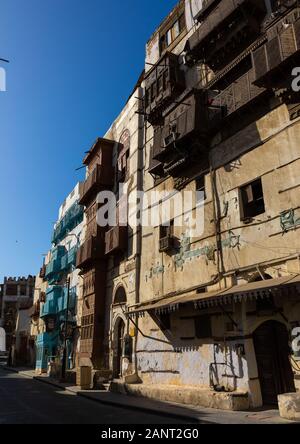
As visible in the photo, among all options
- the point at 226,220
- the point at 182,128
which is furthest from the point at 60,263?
the point at 226,220

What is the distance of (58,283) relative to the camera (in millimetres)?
38656

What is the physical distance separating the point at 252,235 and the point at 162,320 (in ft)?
21.1

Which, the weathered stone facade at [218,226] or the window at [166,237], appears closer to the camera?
the weathered stone facade at [218,226]

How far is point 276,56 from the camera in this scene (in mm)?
12984

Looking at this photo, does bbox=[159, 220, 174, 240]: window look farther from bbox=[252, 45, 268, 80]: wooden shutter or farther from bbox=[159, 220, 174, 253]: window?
bbox=[252, 45, 268, 80]: wooden shutter

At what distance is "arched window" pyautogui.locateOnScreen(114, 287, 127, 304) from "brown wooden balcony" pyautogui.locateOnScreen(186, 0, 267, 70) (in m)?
13.1

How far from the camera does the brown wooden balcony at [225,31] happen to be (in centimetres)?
1566

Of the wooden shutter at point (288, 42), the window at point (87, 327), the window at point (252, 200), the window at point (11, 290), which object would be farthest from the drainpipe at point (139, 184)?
the window at point (11, 290)

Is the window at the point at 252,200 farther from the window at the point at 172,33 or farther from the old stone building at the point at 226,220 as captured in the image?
the window at the point at 172,33

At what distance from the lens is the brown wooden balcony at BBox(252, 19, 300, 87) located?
12461 millimetres

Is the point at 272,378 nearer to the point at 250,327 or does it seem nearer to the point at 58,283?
the point at 250,327

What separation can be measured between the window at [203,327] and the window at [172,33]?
15.9 m

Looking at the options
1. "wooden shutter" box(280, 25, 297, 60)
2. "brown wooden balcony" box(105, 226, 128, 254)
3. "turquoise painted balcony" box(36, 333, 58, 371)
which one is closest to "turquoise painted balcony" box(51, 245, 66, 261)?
"turquoise painted balcony" box(36, 333, 58, 371)

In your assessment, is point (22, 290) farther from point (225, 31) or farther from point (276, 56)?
point (276, 56)
